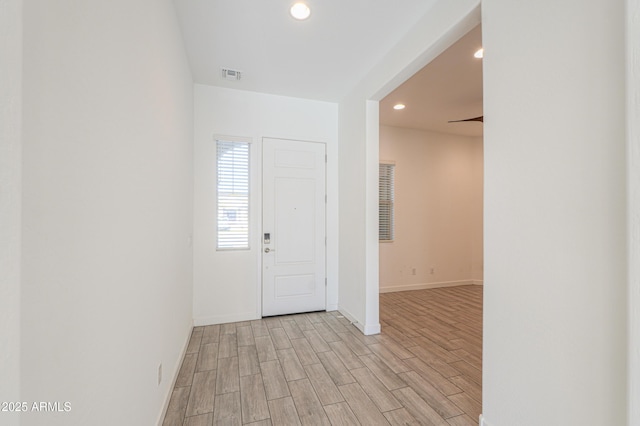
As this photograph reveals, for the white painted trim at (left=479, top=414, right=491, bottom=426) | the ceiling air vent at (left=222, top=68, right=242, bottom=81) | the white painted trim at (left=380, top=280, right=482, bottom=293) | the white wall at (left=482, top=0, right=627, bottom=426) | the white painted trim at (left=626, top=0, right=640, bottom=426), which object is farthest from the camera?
the white painted trim at (left=380, top=280, right=482, bottom=293)

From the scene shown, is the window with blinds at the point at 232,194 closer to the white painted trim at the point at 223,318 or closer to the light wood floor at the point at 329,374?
the white painted trim at the point at 223,318

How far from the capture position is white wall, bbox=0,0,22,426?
0.50m

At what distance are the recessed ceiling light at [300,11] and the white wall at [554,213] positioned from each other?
130 cm

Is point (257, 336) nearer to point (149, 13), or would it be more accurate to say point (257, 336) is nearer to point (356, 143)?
point (356, 143)

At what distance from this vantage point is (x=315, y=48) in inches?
104

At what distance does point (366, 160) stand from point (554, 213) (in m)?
2.04

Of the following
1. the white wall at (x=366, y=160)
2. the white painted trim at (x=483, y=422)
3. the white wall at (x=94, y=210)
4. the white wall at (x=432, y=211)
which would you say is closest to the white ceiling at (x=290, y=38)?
the white wall at (x=366, y=160)

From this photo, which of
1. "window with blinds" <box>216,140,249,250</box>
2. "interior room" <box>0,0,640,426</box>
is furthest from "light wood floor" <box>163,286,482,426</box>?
"window with blinds" <box>216,140,249,250</box>

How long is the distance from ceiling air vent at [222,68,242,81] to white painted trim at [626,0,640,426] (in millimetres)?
3084

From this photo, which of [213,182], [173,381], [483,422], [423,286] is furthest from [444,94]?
[173,381]

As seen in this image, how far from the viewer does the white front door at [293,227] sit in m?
3.62

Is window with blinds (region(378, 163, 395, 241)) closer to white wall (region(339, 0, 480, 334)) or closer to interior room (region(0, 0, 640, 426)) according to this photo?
white wall (region(339, 0, 480, 334))

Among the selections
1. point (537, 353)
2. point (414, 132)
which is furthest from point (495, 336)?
point (414, 132)

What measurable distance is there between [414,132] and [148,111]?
4753 millimetres
